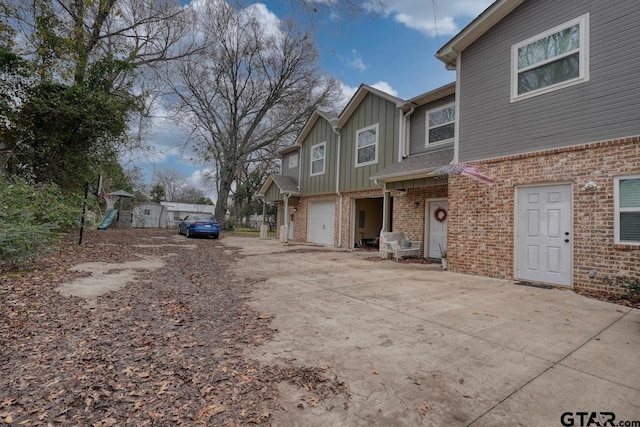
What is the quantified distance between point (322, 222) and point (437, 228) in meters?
6.48

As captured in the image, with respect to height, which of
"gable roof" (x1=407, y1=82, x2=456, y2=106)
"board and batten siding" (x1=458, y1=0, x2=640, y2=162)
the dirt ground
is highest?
"gable roof" (x1=407, y1=82, x2=456, y2=106)

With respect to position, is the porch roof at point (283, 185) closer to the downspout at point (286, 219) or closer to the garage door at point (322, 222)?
the downspout at point (286, 219)

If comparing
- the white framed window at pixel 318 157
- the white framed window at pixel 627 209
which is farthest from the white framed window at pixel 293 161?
the white framed window at pixel 627 209

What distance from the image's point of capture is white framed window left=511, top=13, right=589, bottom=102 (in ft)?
19.6

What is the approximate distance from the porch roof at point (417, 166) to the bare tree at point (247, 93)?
13.2 metres

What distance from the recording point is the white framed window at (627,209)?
5309 millimetres

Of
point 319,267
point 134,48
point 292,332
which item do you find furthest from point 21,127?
point 292,332

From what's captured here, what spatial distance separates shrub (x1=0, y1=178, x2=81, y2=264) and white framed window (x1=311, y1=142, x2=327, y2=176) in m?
10.3

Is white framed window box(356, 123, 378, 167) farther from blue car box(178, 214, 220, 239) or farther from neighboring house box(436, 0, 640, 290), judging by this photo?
blue car box(178, 214, 220, 239)

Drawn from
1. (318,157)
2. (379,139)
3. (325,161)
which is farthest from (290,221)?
(379,139)

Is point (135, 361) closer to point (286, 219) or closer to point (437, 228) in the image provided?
point (437, 228)

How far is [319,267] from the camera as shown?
830 cm

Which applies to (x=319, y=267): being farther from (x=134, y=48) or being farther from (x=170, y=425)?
(x=134, y=48)

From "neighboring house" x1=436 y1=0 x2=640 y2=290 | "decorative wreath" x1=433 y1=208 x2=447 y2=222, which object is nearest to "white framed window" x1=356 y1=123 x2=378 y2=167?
"decorative wreath" x1=433 y1=208 x2=447 y2=222
